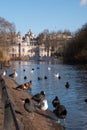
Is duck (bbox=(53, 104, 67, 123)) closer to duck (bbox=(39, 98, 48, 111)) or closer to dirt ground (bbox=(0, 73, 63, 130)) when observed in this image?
dirt ground (bbox=(0, 73, 63, 130))

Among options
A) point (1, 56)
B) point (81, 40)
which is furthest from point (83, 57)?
point (1, 56)

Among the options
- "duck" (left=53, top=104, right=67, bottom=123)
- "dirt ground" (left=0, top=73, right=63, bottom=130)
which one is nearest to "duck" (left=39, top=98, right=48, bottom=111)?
"dirt ground" (left=0, top=73, right=63, bottom=130)

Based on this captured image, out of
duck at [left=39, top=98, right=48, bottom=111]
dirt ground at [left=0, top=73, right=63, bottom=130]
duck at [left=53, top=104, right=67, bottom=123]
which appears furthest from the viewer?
duck at [left=39, top=98, right=48, bottom=111]

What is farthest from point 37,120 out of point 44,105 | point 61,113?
point 44,105

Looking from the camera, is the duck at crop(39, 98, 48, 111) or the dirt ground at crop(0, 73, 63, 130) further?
the duck at crop(39, 98, 48, 111)

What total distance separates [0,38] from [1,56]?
2517cm

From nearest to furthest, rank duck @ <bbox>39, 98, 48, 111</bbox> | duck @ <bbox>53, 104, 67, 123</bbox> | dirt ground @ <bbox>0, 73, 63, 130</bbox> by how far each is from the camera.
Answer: dirt ground @ <bbox>0, 73, 63, 130</bbox> → duck @ <bbox>53, 104, 67, 123</bbox> → duck @ <bbox>39, 98, 48, 111</bbox>

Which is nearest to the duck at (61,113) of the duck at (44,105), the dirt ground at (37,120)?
the dirt ground at (37,120)

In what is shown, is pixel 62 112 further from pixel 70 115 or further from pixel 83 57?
pixel 83 57

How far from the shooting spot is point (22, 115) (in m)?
18.3

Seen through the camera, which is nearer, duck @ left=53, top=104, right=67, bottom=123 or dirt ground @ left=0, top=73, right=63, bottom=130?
dirt ground @ left=0, top=73, right=63, bottom=130

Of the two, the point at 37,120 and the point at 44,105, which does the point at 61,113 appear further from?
the point at 44,105

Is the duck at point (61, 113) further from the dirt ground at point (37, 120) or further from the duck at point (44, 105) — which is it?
the duck at point (44, 105)

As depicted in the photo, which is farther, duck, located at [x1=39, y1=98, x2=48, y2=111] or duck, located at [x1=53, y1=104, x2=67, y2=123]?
duck, located at [x1=39, y1=98, x2=48, y2=111]
